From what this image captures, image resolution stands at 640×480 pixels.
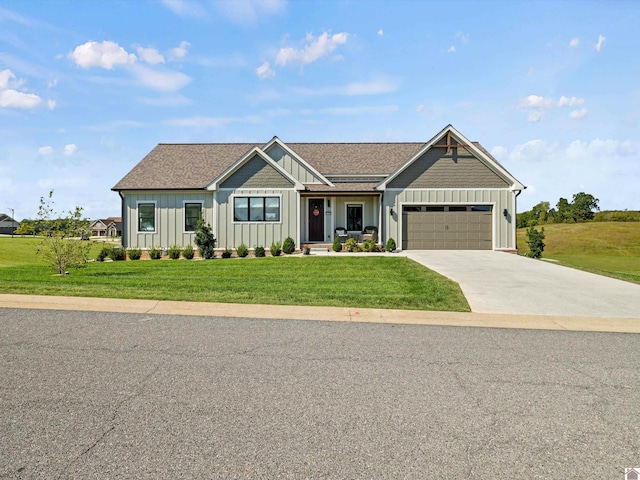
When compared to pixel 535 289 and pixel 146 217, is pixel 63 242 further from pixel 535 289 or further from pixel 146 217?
pixel 535 289

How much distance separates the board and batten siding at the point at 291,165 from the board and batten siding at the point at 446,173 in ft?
15.4

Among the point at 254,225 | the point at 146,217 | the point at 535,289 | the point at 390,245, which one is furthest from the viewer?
the point at 146,217

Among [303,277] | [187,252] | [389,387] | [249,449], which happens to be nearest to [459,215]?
[303,277]

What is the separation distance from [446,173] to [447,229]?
3016 mm

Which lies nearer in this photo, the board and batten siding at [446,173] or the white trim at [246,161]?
the white trim at [246,161]

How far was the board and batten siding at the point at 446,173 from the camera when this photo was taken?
22391 millimetres

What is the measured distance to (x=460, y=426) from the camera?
3.55 metres

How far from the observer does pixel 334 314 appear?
8008mm

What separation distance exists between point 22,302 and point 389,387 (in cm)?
821

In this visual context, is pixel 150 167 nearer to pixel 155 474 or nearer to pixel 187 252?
pixel 187 252

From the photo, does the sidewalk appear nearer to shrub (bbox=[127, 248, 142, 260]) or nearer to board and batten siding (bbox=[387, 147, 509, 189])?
shrub (bbox=[127, 248, 142, 260])

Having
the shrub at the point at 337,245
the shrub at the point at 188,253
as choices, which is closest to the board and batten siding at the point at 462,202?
the shrub at the point at 337,245

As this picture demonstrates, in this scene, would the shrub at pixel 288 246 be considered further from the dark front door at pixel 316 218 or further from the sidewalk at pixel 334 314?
the sidewalk at pixel 334 314

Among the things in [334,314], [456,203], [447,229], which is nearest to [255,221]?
[447,229]
